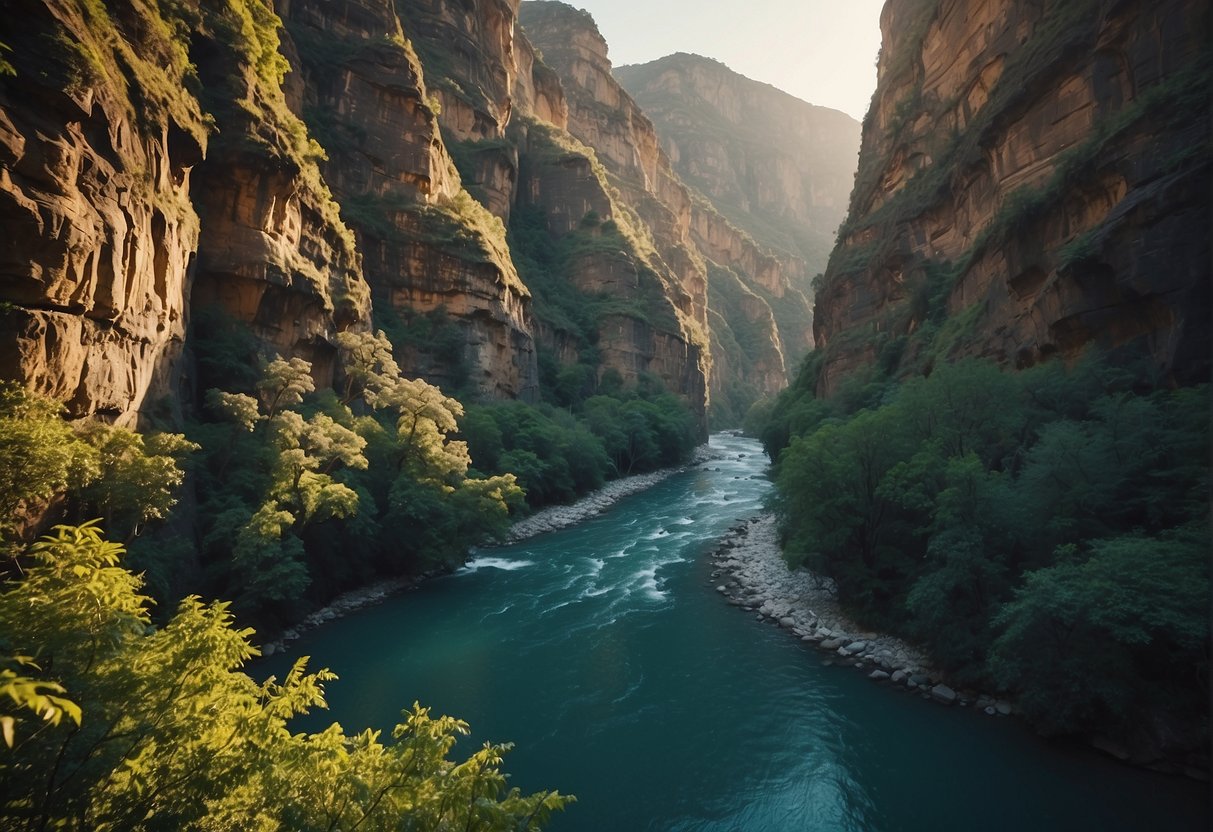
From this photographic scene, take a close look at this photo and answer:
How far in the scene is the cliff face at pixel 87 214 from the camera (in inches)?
419

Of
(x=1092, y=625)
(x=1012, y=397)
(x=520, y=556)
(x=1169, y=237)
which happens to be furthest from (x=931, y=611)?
(x=520, y=556)

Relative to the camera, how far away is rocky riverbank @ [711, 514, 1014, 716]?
13995mm

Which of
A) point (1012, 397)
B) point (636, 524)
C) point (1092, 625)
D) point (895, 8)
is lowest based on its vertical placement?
point (636, 524)

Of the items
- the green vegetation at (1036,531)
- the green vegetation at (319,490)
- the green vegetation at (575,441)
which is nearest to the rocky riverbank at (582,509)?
the green vegetation at (575,441)

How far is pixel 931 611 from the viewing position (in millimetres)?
13930

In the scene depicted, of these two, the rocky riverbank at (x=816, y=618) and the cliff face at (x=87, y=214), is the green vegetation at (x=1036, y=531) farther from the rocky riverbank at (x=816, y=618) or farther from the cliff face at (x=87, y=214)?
the cliff face at (x=87, y=214)

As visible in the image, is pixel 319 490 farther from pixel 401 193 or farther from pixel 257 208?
pixel 401 193

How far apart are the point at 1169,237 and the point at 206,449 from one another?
2919 centimetres

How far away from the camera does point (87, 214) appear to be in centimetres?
1195

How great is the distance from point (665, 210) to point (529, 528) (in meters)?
94.0

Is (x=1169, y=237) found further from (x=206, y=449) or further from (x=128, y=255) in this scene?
(x=206, y=449)

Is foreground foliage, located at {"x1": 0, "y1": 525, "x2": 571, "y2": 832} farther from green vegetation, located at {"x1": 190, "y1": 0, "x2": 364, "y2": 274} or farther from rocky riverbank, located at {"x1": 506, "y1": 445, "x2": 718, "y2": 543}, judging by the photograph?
rocky riverbank, located at {"x1": 506, "y1": 445, "x2": 718, "y2": 543}

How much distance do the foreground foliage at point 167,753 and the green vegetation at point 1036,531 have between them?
37.4ft

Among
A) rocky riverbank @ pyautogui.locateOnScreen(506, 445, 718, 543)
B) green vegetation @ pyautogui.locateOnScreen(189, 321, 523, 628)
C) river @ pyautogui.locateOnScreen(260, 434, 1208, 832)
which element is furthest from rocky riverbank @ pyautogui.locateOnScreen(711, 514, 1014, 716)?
green vegetation @ pyautogui.locateOnScreen(189, 321, 523, 628)
